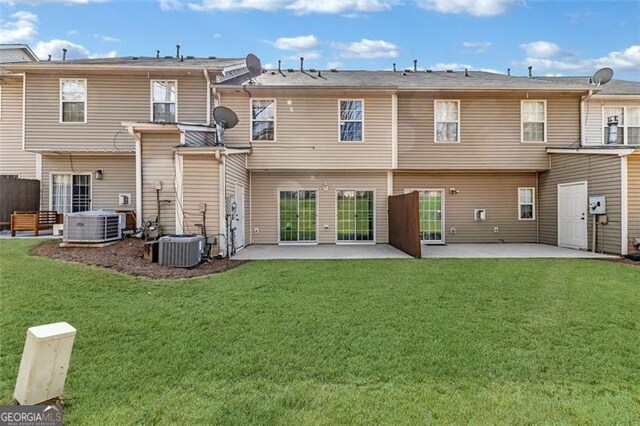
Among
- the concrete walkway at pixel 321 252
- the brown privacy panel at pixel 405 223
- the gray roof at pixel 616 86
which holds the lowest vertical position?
the concrete walkway at pixel 321 252

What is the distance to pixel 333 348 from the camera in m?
3.27

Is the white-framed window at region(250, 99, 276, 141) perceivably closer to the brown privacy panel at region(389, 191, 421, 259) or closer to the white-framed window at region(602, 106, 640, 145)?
the brown privacy panel at region(389, 191, 421, 259)

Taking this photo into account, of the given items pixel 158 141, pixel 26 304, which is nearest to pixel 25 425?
pixel 26 304

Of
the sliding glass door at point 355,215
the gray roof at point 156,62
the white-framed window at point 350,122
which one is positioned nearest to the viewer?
the gray roof at point 156,62

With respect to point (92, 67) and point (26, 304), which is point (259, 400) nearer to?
point (26, 304)

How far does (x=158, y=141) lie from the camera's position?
28.2 ft

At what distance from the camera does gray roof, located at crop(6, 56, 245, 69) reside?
1051cm

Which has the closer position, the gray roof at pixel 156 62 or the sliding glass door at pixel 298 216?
the gray roof at pixel 156 62

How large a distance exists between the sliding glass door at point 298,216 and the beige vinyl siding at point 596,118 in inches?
380

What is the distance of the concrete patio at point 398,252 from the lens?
875cm
